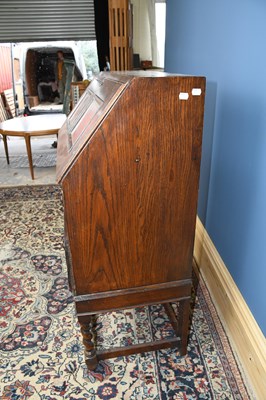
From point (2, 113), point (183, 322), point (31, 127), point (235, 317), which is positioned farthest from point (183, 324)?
point (2, 113)

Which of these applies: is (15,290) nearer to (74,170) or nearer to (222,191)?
(74,170)

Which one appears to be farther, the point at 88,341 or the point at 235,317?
the point at 235,317

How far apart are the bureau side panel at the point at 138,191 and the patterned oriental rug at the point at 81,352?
16.5 inches

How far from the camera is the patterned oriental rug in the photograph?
119 cm

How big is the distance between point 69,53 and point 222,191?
18.0ft

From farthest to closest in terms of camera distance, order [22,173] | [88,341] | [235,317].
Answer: [22,173], [235,317], [88,341]

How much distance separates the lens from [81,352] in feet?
4.48

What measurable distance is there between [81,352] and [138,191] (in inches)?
32.8

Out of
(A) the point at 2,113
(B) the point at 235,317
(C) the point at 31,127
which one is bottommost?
(B) the point at 235,317

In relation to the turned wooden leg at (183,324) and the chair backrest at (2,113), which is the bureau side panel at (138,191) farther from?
the chair backrest at (2,113)

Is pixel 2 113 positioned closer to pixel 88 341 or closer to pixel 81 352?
pixel 81 352

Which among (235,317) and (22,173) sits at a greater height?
(235,317)

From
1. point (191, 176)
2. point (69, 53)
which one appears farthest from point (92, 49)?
point (191, 176)

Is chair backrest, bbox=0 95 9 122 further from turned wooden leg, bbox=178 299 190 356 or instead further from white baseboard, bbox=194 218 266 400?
turned wooden leg, bbox=178 299 190 356
